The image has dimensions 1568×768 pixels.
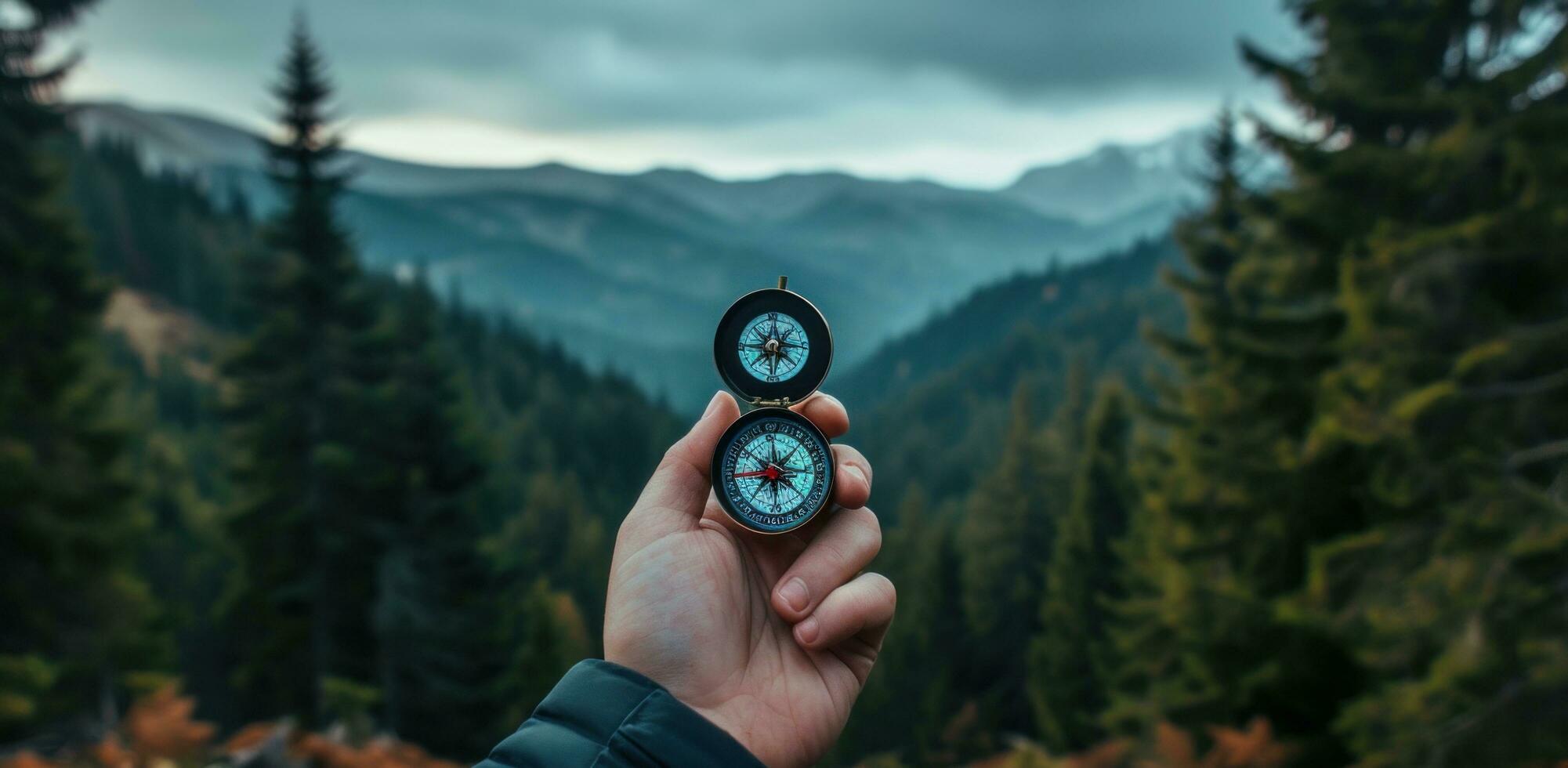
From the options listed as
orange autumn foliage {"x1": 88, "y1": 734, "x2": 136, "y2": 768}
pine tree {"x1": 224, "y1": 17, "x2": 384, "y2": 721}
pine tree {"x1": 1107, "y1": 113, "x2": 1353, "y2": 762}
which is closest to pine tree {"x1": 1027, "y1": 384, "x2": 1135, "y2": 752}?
pine tree {"x1": 1107, "y1": 113, "x2": 1353, "y2": 762}

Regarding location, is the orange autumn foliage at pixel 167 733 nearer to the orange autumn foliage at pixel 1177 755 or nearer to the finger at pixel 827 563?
the finger at pixel 827 563

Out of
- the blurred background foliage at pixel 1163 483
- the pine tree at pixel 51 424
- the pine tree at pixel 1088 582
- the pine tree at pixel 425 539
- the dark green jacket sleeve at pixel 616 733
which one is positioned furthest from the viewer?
the pine tree at pixel 1088 582

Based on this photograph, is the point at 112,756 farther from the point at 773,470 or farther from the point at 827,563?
the point at 827,563

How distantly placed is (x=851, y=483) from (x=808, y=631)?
0.56m

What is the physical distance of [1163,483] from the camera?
66.7ft

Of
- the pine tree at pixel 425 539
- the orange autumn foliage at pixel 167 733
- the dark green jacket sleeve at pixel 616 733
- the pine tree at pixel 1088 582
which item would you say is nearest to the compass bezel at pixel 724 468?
the dark green jacket sleeve at pixel 616 733

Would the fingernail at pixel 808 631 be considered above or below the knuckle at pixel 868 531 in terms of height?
below

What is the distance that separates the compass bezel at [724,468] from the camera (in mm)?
3518

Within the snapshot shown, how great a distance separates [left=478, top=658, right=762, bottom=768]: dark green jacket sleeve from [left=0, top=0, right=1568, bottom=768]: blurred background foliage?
6.82 meters

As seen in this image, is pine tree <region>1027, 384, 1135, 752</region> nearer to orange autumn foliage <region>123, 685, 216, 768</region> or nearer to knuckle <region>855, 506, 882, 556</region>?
orange autumn foliage <region>123, 685, 216, 768</region>

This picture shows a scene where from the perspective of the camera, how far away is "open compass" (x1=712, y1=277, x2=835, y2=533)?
11.6 feet

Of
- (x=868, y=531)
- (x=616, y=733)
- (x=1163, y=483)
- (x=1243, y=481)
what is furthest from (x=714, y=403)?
(x=1163, y=483)

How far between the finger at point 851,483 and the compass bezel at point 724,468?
0.02 m

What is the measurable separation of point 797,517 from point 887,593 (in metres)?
0.47
